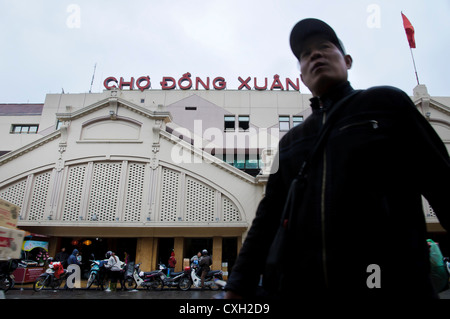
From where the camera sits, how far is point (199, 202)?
19156mm

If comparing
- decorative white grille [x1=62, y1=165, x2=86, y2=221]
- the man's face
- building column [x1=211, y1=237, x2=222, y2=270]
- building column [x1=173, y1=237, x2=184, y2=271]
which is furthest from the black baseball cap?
decorative white grille [x1=62, y1=165, x2=86, y2=221]

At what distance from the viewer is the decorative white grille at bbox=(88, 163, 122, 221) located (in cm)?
1884

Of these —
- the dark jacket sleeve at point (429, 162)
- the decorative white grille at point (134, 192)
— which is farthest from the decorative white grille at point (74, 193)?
the dark jacket sleeve at point (429, 162)

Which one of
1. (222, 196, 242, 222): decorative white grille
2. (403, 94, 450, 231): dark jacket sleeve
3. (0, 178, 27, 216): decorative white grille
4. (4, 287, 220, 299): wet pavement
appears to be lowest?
(4, 287, 220, 299): wet pavement

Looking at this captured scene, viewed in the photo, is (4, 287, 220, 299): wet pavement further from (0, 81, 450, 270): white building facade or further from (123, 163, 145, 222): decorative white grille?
(123, 163, 145, 222): decorative white grille

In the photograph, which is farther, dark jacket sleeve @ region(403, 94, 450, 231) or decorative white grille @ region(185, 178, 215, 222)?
decorative white grille @ region(185, 178, 215, 222)

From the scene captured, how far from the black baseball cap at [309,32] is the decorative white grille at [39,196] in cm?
2134

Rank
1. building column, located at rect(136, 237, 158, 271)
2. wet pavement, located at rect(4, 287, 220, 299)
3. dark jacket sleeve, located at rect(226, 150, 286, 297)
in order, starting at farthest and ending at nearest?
building column, located at rect(136, 237, 158, 271) → wet pavement, located at rect(4, 287, 220, 299) → dark jacket sleeve, located at rect(226, 150, 286, 297)

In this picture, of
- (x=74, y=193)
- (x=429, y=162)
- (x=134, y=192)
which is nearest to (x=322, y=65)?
(x=429, y=162)

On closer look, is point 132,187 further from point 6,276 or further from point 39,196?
point 6,276

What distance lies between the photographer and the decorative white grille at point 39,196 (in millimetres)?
19016

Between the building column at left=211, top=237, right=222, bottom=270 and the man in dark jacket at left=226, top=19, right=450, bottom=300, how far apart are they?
19.0 meters

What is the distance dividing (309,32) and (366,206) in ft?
3.30

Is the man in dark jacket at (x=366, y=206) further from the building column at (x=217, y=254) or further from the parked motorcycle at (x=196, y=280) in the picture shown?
the building column at (x=217, y=254)
